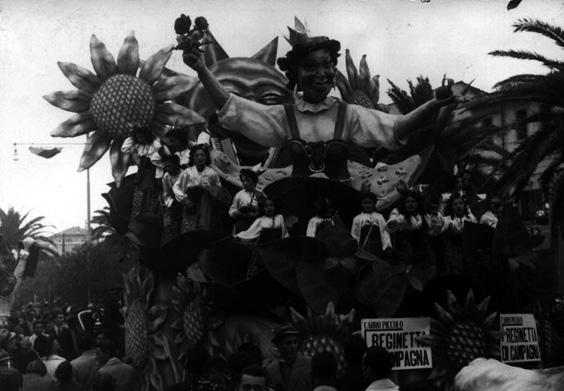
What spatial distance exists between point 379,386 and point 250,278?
14.0ft

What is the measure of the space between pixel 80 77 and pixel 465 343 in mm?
6664

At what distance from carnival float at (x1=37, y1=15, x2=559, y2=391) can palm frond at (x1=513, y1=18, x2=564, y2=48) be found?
1549mm

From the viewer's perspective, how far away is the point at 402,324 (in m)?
11.1

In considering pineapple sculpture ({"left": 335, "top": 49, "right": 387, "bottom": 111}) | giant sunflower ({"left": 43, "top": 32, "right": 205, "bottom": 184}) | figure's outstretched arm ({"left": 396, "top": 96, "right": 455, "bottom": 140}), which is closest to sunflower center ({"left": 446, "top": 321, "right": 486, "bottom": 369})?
figure's outstretched arm ({"left": 396, "top": 96, "right": 455, "bottom": 140})

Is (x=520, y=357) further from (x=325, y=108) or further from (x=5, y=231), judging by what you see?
(x=5, y=231)

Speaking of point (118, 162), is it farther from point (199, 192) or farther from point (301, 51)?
point (301, 51)

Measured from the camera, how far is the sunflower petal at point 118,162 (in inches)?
593

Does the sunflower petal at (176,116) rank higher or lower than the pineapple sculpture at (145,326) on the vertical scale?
higher

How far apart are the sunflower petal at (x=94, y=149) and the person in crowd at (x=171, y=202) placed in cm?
132

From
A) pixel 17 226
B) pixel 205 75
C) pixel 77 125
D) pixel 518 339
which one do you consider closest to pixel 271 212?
pixel 205 75

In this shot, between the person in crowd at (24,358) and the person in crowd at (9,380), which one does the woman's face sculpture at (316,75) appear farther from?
the person in crowd at (9,380)

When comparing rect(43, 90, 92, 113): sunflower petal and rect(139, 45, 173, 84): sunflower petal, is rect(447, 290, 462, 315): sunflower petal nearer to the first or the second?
rect(139, 45, 173, 84): sunflower petal

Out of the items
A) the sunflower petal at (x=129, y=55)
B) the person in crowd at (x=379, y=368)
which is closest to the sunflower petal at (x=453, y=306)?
the person in crowd at (x=379, y=368)

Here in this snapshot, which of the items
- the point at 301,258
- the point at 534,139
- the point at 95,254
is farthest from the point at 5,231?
the point at 301,258
